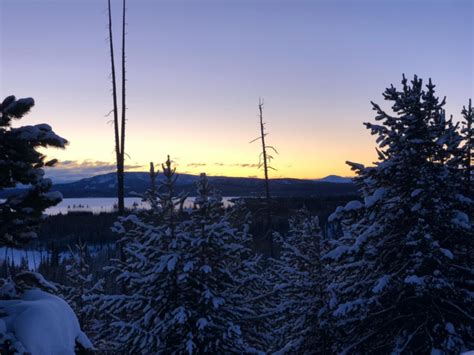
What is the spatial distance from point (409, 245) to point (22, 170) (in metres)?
7.99

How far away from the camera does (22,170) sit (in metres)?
5.67

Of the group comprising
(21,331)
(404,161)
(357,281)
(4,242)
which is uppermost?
(404,161)

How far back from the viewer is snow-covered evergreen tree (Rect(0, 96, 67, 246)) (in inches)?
220

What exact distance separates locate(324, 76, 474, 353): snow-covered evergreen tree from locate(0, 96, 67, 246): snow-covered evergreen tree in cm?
678

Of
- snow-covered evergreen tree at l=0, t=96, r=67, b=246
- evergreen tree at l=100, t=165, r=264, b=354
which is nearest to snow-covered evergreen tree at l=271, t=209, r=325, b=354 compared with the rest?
evergreen tree at l=100, t=165, r=264, b=354

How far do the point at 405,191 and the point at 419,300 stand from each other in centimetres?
258

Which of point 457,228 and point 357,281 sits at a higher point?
point 457,228

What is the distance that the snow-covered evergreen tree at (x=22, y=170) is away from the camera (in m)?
5.59

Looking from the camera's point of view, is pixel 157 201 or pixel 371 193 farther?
pixel 157 201

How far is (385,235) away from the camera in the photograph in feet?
35.1

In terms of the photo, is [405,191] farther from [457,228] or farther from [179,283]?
[179,283]

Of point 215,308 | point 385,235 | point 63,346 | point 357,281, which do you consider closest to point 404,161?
point 385,235

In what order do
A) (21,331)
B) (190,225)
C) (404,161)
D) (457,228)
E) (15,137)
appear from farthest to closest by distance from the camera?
(190,225)
(404,161)
(457,228)
(15,137)
(21,331)

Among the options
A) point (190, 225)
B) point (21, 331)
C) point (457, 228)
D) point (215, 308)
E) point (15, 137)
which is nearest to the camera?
point (21, 331)
